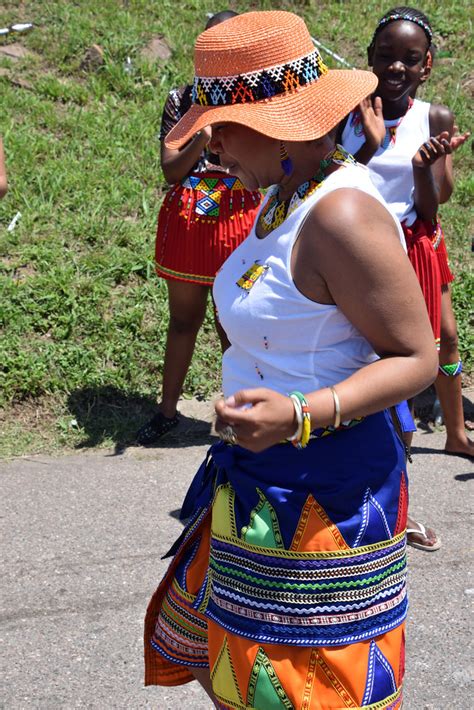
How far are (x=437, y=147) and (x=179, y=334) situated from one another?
1.73m

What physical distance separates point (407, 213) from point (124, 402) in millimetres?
1907

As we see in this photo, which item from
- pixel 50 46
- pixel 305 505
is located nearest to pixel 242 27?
pixel 305 505

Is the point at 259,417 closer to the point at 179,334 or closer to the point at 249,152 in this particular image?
the point at 249,152

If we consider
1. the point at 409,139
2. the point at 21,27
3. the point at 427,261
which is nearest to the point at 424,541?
the point at 427,261

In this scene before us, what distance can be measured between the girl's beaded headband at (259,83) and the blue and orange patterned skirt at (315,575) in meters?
0.72

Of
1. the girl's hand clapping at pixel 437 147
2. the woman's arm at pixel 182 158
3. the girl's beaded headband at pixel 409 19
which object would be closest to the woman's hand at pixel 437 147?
the girl's hand clapping at pixel 437 147

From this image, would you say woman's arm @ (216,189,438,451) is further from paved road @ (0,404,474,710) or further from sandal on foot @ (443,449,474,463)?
sandal on foot @ (443,449,474,463)

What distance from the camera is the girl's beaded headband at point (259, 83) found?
199 centimetres

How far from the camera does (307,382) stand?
2.04 m

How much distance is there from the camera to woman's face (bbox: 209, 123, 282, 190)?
6.73 feet

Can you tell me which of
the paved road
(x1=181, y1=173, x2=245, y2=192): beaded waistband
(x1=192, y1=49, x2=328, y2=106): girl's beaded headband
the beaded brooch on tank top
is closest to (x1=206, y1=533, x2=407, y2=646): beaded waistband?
the beaded brooch on tank top

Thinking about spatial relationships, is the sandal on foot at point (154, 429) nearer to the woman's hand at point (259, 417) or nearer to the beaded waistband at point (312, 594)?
the beaded waistband at point (312, 594)

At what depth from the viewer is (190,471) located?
15.3 feet

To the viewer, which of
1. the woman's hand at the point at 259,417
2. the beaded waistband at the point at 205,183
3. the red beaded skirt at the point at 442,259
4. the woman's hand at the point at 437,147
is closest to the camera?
the woman's hand at the point at 259,417
